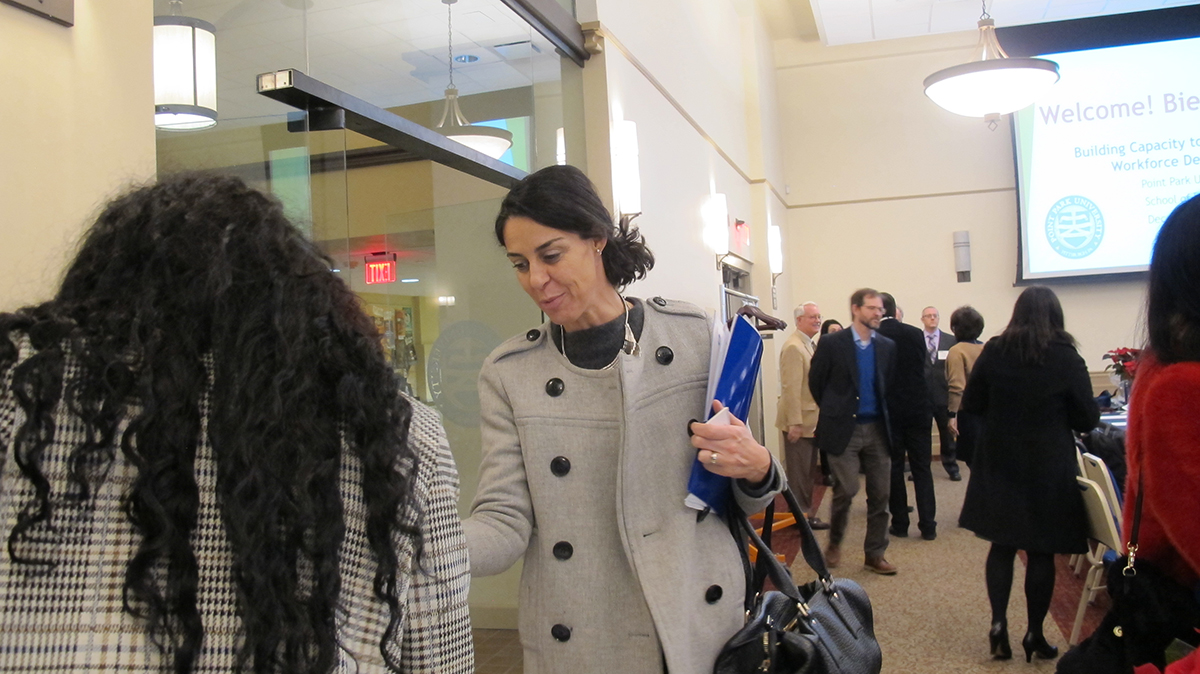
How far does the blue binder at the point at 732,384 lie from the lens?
1.54m

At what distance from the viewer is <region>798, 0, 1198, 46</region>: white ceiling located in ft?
30.9

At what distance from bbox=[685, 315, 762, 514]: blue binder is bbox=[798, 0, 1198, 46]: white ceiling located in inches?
348

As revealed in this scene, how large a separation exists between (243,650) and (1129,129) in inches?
480

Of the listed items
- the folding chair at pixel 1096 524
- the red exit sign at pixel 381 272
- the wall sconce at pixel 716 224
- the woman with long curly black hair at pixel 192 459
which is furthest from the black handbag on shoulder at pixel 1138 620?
the wall sconce at pixel 716 224

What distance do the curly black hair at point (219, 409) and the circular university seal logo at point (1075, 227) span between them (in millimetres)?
11772

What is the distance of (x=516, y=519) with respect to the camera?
1.61 m

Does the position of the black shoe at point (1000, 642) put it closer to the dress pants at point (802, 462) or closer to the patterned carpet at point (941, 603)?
the patterned carpet at point (941, 603)

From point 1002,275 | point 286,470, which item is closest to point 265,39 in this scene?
point 286,470

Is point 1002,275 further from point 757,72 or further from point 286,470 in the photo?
point 286,470

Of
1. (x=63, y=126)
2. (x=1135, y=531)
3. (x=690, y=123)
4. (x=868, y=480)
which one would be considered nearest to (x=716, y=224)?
(x=690, y=123)

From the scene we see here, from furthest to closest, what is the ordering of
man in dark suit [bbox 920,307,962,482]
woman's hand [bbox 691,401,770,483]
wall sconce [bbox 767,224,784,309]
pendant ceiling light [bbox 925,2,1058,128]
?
wall sconce [bbox 767,224,784,309], man in dark suit [bbox 920,307,962,482], pendant ceiling light [bbox 925,2,1058,128], woman's hand [bbox 691,401,770,483]

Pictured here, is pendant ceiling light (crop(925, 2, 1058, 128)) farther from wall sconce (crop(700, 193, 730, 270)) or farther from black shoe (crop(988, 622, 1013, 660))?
black shoe (crop(988, 622, 1013, 660))

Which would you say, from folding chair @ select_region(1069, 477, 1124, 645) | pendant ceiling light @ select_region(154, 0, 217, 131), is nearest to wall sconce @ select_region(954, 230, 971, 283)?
folding chair @ select_region(1069, 477, 1124, 645)

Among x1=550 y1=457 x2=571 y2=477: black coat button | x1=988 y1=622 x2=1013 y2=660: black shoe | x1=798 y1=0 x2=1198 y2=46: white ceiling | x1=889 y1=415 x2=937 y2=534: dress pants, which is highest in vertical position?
x1=798 y1=0 x2=1198 y2=46: white ceiling
